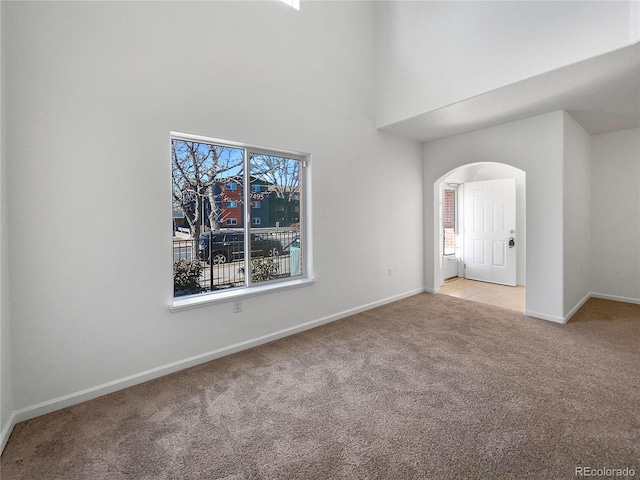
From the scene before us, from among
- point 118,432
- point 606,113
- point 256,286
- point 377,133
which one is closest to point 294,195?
point 256,286

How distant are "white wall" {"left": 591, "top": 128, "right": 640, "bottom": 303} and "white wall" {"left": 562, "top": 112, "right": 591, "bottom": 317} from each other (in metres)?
0.17

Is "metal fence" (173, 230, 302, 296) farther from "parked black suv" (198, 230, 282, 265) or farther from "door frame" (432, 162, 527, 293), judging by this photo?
"door frame" (432, 162, 527, 293)

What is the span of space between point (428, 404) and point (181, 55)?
341cm

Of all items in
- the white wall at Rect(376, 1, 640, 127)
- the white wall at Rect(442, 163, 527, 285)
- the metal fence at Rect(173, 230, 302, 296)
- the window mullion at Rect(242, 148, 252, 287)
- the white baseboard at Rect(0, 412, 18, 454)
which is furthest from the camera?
the white wall at Rect(442, 163, 527, 285)

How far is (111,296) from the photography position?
2.26m

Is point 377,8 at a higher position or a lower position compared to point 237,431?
higher

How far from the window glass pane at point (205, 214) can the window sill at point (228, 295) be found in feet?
0.33

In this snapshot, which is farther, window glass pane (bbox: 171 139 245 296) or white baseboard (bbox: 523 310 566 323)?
white baseboard (bbox: 523 310 566 323)

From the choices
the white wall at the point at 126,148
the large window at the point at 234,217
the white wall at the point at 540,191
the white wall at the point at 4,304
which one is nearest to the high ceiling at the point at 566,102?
the white wall at the point at 540,191

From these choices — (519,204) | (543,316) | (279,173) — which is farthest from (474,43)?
(519,204)

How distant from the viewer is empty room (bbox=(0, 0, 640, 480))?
179cm

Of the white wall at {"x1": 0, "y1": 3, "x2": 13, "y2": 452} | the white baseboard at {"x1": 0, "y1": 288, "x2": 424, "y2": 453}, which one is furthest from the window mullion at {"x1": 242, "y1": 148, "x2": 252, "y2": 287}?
the white wall at {"x1": 0, "y1": 3, "x2": 13, "y2": 452}

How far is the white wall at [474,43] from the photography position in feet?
7.88

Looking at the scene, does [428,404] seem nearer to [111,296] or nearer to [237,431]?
[237,431]
